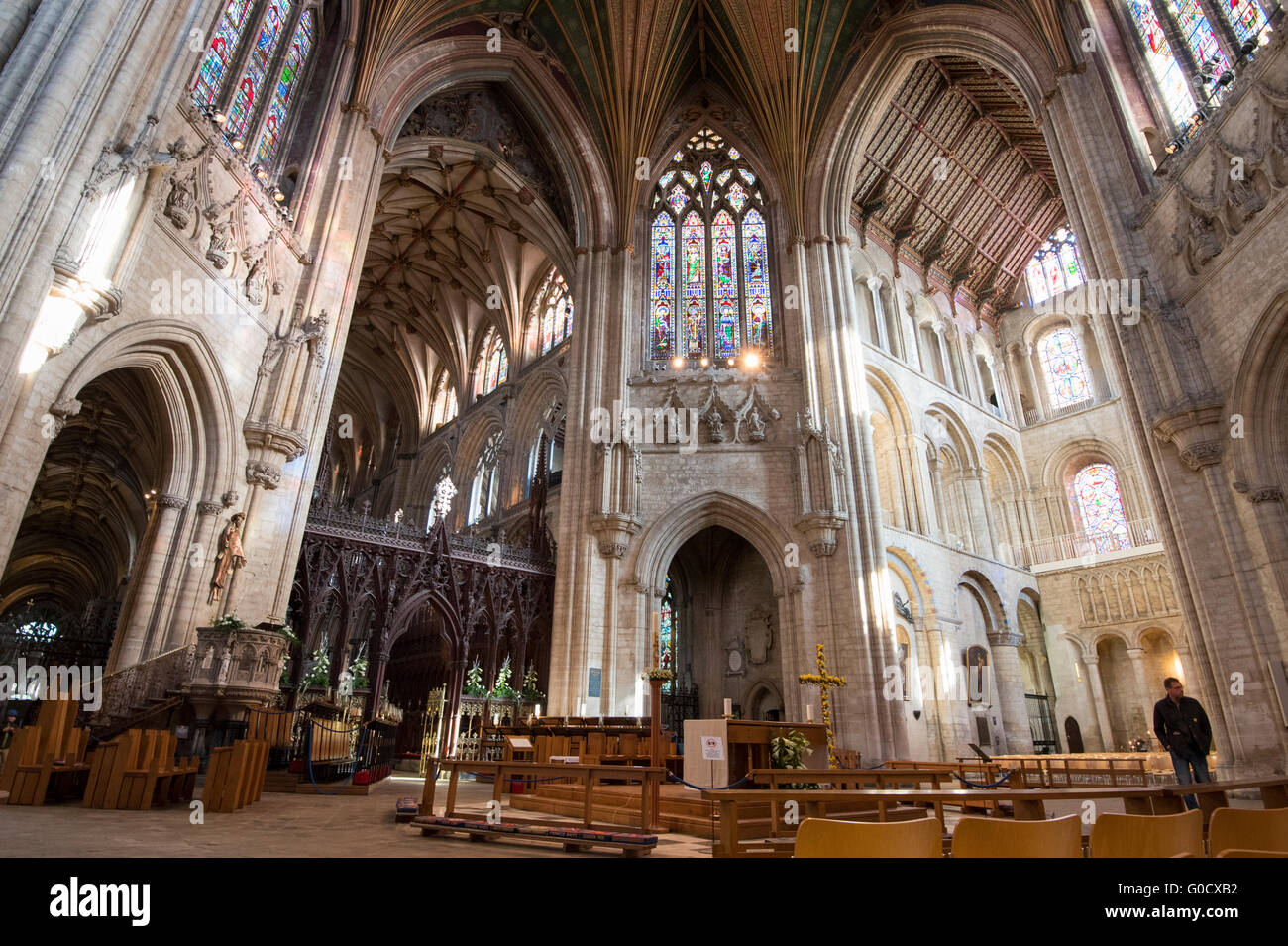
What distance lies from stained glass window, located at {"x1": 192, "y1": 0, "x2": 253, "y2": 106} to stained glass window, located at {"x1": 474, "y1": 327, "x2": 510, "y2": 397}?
48.2ft

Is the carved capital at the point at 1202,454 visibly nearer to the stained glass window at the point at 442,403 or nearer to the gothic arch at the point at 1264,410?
the gothic arch at the point at 1264,410

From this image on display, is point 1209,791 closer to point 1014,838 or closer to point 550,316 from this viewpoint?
point 1014,838

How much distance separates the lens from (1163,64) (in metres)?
12.0

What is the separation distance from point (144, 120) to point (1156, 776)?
18.5 metres

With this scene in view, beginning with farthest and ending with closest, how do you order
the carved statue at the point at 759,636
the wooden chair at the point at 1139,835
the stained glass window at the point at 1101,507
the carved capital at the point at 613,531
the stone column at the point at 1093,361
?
the stone column at the point at 1093,361, the stained glass window at the point at 1101,507, the carved statue at the point at 759,636, the carved capital at the point at 613,531, the wooden chair at the point at 1139,835

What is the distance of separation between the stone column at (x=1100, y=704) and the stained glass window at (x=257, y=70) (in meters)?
24.1

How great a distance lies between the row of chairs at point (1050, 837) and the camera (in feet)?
7.48

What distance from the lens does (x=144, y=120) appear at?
824 centimetres

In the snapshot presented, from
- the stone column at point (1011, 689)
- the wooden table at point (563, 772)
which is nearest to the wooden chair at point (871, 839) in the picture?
Answer: the wooden table at point (563, 772)

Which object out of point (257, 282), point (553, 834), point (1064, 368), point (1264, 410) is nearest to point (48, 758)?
point (553, 834)

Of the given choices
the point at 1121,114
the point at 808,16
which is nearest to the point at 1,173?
the point at 1121,114

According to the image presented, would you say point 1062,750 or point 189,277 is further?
point 1062,750

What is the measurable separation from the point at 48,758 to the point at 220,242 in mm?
7593
